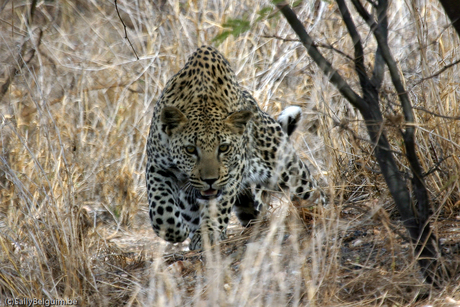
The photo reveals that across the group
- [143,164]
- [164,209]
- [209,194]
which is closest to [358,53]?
[209,194]

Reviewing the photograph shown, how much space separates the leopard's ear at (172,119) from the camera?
17.6 ft

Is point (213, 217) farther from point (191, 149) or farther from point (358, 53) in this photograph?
point (358, 53)

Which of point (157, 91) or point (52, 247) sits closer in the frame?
point (52, 247)

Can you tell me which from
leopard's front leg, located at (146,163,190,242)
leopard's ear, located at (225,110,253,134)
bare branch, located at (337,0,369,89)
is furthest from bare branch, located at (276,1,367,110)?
leopard's front leg, located at (146,163,190,242)

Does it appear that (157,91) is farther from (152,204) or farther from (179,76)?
(152,204)

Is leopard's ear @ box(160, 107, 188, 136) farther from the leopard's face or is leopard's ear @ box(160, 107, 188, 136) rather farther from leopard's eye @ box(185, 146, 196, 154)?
leopard's eye @ box(185, 146, 196, 154)

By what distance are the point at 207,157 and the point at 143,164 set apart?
3.38m

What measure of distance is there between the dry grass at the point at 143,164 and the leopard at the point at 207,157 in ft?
1.23

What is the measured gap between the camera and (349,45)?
26.1 ft

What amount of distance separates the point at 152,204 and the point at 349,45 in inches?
153

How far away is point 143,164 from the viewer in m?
8.51

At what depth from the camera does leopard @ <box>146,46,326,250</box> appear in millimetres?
5355

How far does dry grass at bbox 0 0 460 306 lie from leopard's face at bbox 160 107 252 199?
565 millimetres

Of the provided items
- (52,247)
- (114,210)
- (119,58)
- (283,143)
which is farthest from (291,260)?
(119,58)
